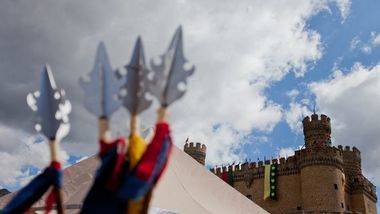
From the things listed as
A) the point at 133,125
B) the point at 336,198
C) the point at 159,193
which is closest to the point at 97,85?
the point at 133,125

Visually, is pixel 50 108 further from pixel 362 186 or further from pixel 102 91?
pixel 362 186

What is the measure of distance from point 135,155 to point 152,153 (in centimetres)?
17

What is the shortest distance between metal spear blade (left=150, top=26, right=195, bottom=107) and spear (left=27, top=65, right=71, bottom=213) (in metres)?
0.87

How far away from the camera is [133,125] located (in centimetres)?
326

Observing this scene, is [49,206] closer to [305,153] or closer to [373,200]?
[305,153]

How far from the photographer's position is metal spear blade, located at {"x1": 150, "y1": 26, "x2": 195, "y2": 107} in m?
3.26

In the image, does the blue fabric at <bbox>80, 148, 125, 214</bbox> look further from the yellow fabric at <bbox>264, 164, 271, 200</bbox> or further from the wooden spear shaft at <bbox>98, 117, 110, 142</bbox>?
the yellow fabric at <bbox>264, 164, 271, 200</bbox>

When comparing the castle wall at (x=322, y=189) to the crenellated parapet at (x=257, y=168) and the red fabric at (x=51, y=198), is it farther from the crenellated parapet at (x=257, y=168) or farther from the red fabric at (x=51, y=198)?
the red fabric at (x=51, y=198)

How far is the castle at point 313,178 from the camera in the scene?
3228 cm

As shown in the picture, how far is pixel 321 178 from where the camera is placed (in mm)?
32469

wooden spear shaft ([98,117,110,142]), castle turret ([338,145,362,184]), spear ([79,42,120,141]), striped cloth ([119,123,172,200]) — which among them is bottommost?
striped cloth ([119,123,172,200])

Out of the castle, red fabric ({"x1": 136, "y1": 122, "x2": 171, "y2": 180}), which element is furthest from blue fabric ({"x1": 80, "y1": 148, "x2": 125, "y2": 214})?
the castle

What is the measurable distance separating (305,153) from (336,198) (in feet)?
13.2

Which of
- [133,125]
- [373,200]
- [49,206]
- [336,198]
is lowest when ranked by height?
[49,206]
